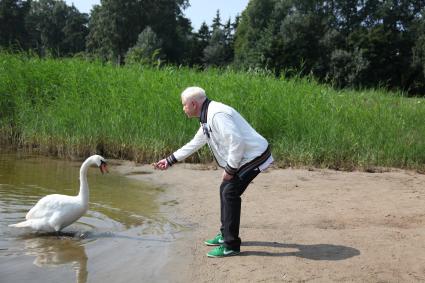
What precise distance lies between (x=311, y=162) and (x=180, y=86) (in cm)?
407

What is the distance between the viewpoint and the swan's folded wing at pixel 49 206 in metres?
6.48

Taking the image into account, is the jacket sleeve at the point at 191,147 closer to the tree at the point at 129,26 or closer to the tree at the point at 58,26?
the tree at the point at 129,26

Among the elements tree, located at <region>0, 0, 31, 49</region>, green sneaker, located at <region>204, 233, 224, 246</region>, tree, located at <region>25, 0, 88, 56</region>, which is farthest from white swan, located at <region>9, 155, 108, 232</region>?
tree, located at <region>25, 0, 88, 56</region>

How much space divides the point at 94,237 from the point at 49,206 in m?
0.74

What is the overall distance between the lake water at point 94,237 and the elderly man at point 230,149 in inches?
30.4

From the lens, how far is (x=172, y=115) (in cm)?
1173

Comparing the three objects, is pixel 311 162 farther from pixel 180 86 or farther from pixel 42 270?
pixel 42 270

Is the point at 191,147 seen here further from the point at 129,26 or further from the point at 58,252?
the point at 129,26

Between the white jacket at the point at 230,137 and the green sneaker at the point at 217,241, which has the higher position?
the white jacket at the point at 230,137

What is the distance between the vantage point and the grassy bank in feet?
35.4

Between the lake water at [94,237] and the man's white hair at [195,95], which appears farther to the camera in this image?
the man's white hair at [195,95]

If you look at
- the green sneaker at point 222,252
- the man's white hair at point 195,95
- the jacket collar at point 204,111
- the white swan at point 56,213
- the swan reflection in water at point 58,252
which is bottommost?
the swan reflection in water at point 58,252

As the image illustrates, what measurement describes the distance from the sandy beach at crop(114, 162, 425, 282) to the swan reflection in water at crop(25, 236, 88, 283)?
36.0 inches

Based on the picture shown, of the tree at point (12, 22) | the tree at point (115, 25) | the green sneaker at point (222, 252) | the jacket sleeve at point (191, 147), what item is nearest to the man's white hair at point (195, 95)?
the jacket sleeve at point (191, 147)
